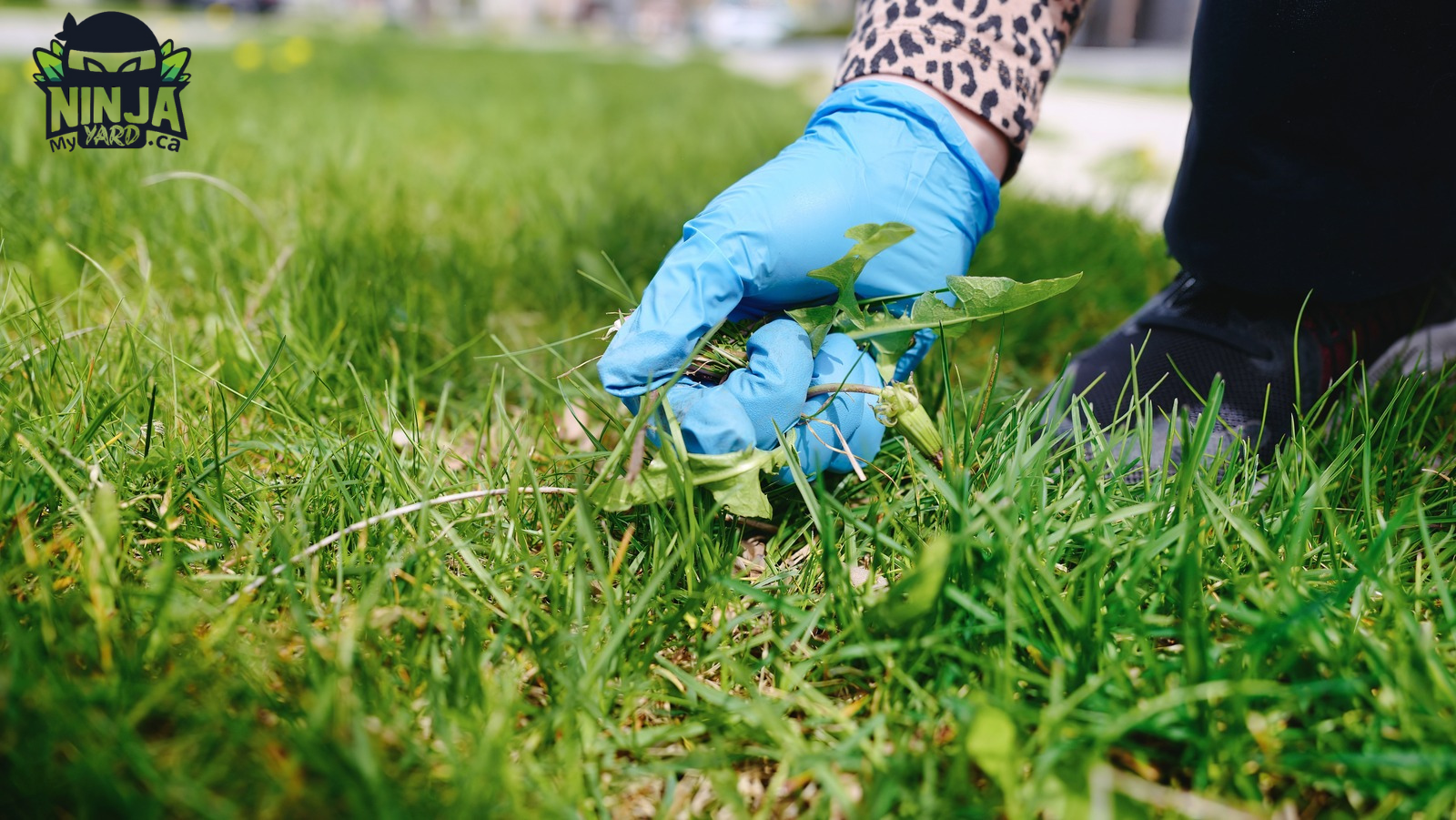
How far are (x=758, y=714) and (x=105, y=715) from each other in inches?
21.6

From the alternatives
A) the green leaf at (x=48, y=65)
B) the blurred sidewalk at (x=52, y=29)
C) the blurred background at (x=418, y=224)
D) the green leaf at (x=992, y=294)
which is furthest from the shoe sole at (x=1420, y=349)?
the blurred sidewalk at (x=52, y=29)

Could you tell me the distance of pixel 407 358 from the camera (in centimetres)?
138

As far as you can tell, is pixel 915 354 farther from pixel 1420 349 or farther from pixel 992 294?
pixel 1420 349

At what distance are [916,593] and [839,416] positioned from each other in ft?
1.08

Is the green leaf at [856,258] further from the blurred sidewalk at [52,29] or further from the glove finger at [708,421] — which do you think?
the blurred sidewalk at [52,29]

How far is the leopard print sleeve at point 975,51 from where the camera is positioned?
124cm

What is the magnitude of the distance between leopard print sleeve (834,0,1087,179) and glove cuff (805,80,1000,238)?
33mm

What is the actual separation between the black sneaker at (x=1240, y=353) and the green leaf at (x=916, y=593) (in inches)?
23.3

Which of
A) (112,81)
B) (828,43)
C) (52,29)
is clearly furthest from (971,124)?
(828,43)

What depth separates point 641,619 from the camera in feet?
2.98

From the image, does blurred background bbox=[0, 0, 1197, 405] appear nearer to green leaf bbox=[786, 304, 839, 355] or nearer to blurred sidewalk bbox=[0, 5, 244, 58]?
green leaf bbox=[786, 304, 839, 355]

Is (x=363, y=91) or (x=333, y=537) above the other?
(x=363, y=91)

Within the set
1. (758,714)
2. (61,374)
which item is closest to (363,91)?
(61,374)

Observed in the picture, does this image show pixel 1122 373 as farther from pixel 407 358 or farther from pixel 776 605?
pixel 407 358
